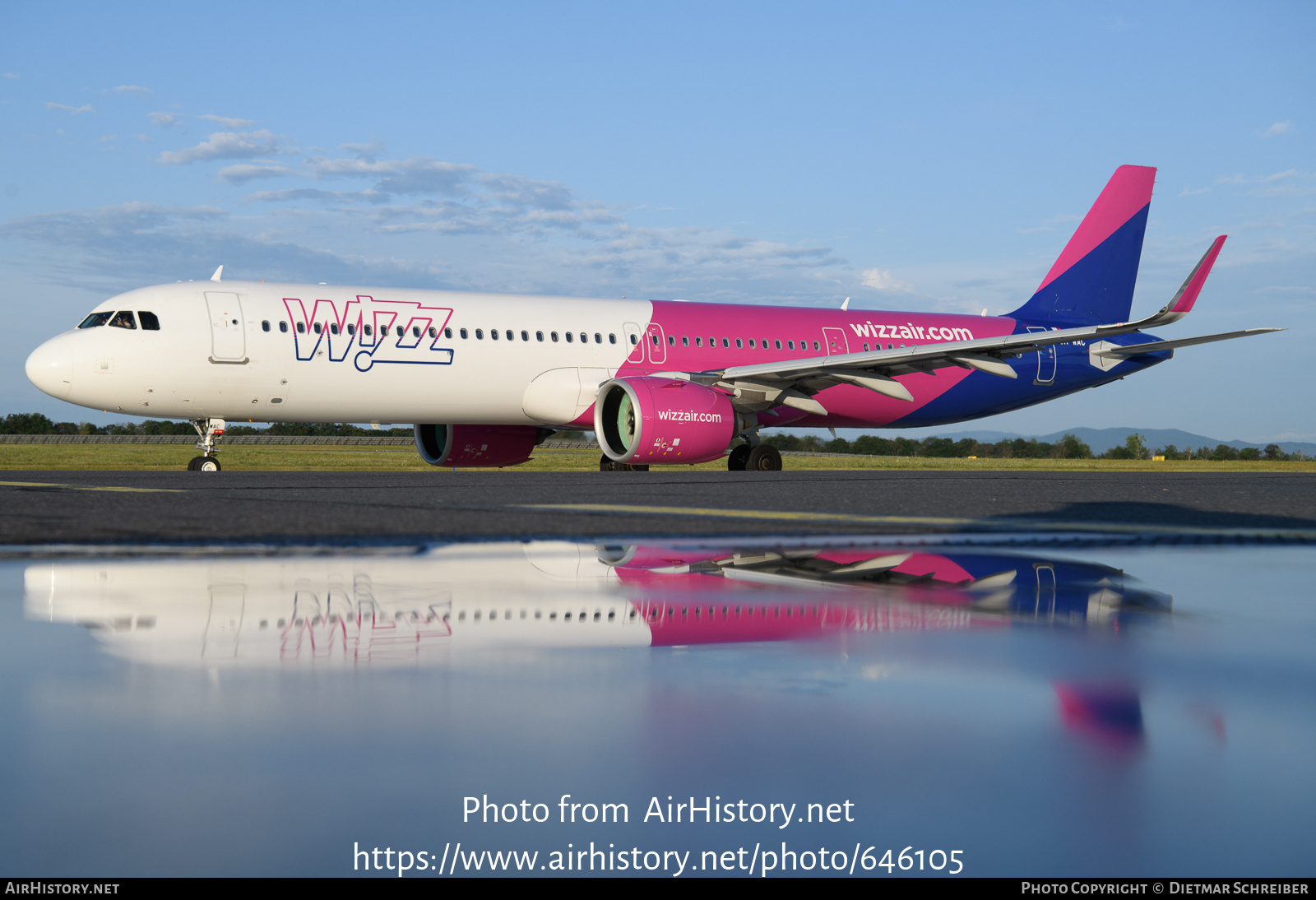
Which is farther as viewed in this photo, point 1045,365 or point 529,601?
point 1045,365

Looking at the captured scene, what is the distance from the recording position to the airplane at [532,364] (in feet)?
51.2

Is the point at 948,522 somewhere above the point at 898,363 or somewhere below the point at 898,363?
below

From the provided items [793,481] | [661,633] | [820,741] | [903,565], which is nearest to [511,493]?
[793,481]

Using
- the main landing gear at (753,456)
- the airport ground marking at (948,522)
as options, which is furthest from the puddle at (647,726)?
the main landing gear at (753,456)

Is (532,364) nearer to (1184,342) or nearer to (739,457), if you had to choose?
(739,457)

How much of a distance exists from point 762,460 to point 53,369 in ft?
36.4

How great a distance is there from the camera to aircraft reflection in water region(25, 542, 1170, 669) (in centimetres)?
291

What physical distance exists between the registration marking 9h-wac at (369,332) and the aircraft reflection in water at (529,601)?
39.3 ft

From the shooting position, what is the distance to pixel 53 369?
15.1 m

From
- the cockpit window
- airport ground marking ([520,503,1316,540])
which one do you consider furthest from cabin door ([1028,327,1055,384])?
the cockpit window

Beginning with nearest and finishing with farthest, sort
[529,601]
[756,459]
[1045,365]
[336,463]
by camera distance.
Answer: [529,601] → [756,459] → [1045,365] → [336,463]

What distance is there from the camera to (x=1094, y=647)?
297cm

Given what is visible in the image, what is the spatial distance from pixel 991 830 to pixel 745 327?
1875 centimetres

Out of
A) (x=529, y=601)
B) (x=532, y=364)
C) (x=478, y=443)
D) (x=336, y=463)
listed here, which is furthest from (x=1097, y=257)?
(x=529, y=601)
